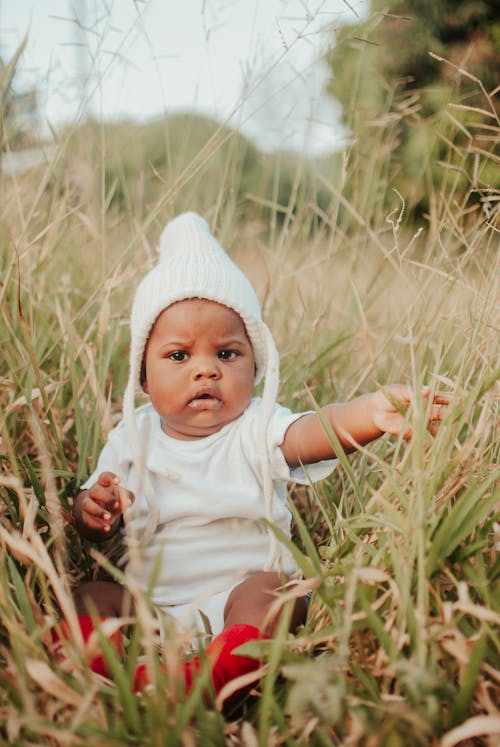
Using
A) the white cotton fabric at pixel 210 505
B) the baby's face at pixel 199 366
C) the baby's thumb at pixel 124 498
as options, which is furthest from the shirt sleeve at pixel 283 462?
the baby's thumb at pixel 124 498

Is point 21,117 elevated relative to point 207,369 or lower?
elevated

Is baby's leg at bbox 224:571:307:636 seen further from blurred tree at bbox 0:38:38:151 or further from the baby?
blurred tree at bbox 0:38:38:151

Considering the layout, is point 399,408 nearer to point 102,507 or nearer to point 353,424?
point 353,424

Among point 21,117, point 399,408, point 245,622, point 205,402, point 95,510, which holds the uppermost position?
point 21,117

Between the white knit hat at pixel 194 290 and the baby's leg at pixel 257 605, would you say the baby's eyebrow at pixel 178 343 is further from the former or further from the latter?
the baby's leg at pixel 257 605

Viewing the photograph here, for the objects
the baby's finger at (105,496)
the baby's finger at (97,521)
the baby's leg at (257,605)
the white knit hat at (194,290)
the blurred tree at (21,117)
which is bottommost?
the baby's leg at (257,605)

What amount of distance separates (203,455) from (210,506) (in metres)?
0.12

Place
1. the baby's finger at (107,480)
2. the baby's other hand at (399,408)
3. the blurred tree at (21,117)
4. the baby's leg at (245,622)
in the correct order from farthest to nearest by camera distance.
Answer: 1. the blurred tree at (21,117)
2. the baby's finger at (107,480)
3. the baby's other hand at (399,408)
4. the baby's leg at (245,622)

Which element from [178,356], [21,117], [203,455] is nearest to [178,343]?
[178,356]

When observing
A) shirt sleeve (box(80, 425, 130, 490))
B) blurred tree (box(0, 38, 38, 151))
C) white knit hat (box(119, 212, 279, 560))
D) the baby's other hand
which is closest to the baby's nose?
white knit hat (box(119, 212, 279, 560))

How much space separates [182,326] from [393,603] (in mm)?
810

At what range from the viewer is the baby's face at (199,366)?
1584 mm

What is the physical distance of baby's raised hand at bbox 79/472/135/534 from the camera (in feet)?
4.67

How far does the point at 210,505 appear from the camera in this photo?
5.21 feet
